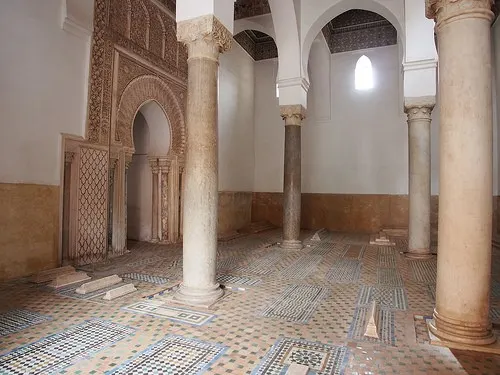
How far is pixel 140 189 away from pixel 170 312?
5.70 meters

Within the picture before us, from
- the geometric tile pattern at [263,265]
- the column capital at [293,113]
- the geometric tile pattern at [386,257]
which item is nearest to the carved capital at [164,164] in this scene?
the column capital at [293,113]

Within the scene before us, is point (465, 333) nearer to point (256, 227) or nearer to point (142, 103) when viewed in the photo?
point (142, 103)

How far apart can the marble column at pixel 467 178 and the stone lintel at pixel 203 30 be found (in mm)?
2493

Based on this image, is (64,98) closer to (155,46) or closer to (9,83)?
(9,83)

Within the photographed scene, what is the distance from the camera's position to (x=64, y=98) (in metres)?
6.04

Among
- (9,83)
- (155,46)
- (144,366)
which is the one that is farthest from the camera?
(155,46)

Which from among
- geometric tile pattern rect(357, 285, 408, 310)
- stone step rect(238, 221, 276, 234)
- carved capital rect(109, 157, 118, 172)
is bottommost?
geometric tile pattern rect(357, 285, 408, 310)

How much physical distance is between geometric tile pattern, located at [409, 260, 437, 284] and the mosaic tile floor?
68 millimetres

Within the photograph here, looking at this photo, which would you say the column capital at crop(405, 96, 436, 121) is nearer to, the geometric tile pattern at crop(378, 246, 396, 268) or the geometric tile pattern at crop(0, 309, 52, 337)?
the geometric tile pattern at crop(378, 246, 396, 268)

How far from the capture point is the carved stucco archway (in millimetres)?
7303

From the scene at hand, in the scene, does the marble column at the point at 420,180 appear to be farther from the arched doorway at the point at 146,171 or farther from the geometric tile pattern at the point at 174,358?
the geometric tile pattern at the point at 174,358

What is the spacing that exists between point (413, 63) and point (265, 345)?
6.39 m

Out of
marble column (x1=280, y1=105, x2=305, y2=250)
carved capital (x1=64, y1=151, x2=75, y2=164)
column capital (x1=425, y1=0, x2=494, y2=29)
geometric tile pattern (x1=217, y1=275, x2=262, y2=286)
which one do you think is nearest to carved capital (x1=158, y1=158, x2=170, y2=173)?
carved capital (x1=64, y1=151, x2=75, y2=164)

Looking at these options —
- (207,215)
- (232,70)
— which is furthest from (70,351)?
(232,70)
